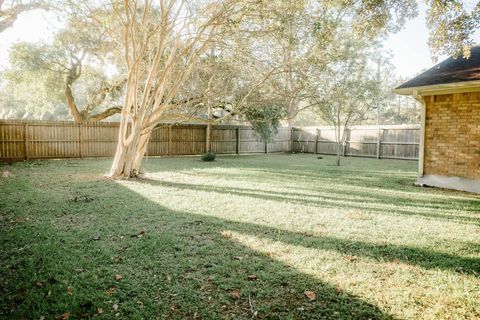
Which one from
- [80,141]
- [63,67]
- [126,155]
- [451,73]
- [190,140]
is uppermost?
[63,67]

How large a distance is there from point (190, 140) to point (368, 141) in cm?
→ 1290

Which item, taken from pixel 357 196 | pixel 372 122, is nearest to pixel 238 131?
pixel 357 196

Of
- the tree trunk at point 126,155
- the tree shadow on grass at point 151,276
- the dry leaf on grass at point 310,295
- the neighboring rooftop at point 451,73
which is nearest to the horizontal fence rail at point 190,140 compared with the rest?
the tree trunk at point 126,155

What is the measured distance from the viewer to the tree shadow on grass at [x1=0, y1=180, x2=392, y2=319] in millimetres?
2873

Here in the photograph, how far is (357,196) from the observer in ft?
26.7

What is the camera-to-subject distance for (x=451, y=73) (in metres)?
9.63

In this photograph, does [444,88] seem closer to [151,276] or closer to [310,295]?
[310,295]

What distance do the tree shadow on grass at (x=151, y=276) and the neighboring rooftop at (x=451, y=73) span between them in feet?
25.0

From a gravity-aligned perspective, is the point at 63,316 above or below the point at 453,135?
below

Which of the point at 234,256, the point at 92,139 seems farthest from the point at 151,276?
the point at 92,139

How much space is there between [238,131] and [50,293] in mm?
21060

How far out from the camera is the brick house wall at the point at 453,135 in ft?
29.5

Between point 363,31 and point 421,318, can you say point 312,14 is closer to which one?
point 363,31

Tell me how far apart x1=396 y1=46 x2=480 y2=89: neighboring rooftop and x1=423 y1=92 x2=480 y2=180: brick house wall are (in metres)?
0.54
